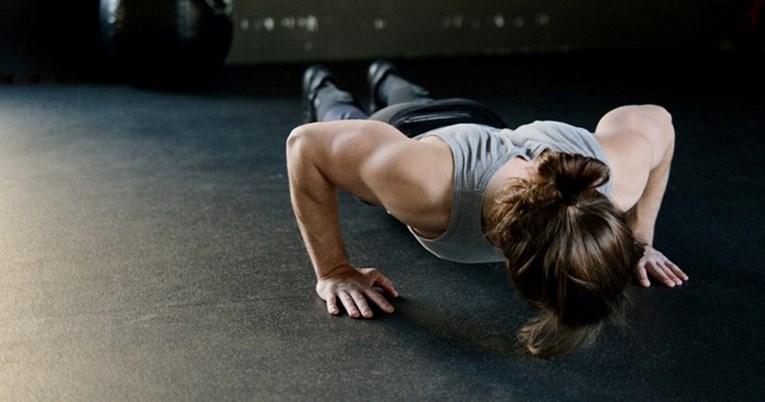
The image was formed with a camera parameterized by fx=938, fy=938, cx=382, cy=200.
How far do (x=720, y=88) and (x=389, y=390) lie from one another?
11.5 feet

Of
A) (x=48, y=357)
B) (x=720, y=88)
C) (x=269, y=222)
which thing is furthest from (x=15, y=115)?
→ (x=720, y=88)

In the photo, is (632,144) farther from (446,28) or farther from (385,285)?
(446,28)

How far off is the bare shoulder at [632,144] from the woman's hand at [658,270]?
26 centimetres

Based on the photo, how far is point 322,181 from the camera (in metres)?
1.95

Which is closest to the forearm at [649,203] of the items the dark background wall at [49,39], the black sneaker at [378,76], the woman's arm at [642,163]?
the woman's arm at [642,163]

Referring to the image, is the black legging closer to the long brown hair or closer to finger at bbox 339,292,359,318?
finger at bbox 339,292,359,318

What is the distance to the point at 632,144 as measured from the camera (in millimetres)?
2006

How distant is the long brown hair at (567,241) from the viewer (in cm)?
156

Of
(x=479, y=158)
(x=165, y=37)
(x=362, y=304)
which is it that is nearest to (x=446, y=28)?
(x=165, y=37)

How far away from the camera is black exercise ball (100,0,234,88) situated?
434 cm

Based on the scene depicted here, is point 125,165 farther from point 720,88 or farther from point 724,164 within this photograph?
point 720,88

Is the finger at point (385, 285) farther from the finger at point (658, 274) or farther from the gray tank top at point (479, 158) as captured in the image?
the finger at point (658, 274)

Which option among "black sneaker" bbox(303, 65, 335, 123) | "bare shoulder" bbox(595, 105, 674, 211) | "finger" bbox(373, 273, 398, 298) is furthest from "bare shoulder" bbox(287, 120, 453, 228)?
"black sneaker" bbox(303, 65, 335, 123)

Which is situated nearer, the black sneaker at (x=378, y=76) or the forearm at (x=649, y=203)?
the forearm at (x=649, y=203)
